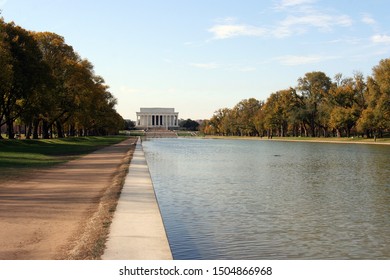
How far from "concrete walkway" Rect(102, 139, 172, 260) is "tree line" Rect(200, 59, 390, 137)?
74.3m

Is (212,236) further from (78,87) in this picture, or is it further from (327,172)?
(78,87)

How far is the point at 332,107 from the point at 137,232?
100054 mm

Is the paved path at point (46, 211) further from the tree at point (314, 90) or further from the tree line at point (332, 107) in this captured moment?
the tree at point (314, 90)

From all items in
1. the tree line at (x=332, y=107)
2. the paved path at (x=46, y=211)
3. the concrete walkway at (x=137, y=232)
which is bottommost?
the paved path at (x=46, y=211)

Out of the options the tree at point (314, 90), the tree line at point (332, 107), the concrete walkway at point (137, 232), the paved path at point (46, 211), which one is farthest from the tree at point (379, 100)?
the concrete walkway at point (137, 232)

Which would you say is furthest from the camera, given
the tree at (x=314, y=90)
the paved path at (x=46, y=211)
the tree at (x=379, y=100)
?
the tree at (x=314, y=90)

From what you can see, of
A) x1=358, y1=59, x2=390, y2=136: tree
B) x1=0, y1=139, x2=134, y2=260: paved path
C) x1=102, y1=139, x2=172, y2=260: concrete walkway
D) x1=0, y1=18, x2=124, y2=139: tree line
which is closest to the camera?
x1=102, y1=139, x2=172, y2=260: concrete walkway

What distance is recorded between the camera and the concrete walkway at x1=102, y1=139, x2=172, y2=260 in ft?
32.6

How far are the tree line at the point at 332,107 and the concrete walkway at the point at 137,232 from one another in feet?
244

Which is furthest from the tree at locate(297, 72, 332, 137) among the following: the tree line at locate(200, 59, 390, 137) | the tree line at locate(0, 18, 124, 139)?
the tree line at locate(0, 18, 124, 139)

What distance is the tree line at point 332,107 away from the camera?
86125mm

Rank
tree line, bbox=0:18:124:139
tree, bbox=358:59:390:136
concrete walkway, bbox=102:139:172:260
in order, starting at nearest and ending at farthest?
1. concrete walkway, bbox=102:139:172:260
2. tree line, bbox=0:18:124:139
3. tree, bbox=358:59:390:136

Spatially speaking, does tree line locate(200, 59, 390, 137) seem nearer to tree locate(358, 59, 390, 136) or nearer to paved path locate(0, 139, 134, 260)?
tree locate(358, 59, 390, 136)

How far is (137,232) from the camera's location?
12031 mm
